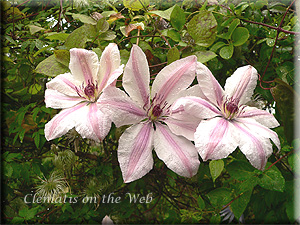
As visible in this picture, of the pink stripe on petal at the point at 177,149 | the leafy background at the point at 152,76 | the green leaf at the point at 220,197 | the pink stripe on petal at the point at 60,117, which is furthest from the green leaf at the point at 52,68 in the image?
the green leaf at the point at 220,197

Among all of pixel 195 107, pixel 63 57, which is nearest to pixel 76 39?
pixel 63 57

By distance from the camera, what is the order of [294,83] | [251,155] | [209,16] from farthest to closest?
[294,83], [209,16], [251,155]

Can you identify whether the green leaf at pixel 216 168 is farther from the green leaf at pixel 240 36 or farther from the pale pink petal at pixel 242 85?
the green leaf at pixel 240 36

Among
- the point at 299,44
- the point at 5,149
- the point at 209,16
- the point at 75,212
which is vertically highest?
the point at 209,16

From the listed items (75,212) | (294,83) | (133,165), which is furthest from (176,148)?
(75,212)

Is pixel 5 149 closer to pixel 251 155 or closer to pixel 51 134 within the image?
pixel 51 134

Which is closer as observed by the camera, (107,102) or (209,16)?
(107,102)

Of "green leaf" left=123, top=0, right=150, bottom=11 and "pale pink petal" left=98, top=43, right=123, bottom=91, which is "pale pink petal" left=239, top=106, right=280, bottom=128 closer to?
"pale pink petal" left=98, top=43, right=123, bottom=91

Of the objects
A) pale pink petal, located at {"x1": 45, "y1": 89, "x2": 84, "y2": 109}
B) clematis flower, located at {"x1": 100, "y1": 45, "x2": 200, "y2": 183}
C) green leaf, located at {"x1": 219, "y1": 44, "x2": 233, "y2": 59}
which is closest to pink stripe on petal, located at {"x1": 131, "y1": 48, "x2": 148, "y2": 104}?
clematis flower, located at {"x1": 100, "y1": 45, "x2": 200, "y2": 183}
